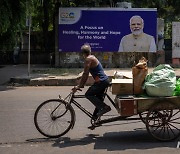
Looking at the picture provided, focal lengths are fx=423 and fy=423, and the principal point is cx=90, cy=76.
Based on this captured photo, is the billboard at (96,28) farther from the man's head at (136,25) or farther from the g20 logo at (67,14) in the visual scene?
the man's head at (136,25)

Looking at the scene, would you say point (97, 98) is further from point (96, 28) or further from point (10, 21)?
point (96, 28)

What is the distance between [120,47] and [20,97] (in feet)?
34.0

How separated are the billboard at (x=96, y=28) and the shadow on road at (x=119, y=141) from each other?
15.0m

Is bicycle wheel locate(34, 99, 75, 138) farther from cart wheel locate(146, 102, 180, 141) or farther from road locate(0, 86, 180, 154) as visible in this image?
cart wheel locate(146, 102, 180, 141)

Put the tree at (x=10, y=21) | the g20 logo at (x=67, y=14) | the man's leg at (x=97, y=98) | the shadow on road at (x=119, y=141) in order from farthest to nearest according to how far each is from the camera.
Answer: the g20 logo at (x=67, y=14), the tree at (x=10, y=21), the man's leg at (x=97, y=98), the shadow on road at (x=119, y=141)

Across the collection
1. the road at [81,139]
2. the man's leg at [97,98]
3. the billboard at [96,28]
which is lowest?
the road at [81,139]

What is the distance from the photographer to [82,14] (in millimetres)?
22734

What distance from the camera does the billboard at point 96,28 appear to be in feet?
74.6

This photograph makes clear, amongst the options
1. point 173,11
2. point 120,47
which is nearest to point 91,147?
point 120,47

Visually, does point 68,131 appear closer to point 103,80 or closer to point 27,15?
point 103,80

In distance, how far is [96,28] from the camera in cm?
2278

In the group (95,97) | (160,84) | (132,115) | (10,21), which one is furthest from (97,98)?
(10,21)

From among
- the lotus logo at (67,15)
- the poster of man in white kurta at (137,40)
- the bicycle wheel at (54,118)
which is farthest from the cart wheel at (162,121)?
the lotus logo at (67,15)

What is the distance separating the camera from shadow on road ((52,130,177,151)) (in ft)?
23.1
